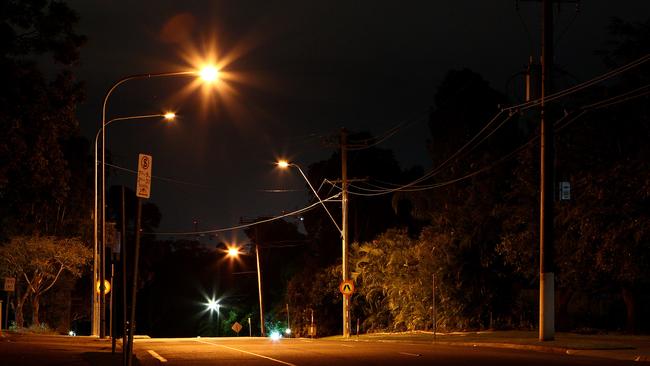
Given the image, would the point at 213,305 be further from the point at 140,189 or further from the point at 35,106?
the point at 140,189

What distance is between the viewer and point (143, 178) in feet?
39.6

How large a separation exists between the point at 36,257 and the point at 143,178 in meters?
35.5

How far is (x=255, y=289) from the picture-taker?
90.6 meters

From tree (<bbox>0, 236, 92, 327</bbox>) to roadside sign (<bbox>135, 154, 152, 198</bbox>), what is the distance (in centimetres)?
3390

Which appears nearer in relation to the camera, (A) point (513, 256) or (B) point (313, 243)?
(A) point (513, 256)

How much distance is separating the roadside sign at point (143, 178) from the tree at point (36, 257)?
A: 33896 mm

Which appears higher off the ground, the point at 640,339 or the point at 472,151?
the point at 472,151

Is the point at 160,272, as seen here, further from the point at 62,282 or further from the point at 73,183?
the point at 73,183

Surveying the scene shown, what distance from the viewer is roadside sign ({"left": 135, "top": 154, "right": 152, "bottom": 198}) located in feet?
39.4

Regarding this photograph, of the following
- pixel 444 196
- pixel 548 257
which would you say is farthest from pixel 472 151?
pixel 548 257

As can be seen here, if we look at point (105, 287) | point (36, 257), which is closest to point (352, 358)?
point (105, 287)

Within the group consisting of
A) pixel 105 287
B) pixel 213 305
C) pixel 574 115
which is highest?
pixel 574 115

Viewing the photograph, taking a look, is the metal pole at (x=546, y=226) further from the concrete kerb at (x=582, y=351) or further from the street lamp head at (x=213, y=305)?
the street lamp head at (x=213, y=305)

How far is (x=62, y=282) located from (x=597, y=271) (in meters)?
38.6
